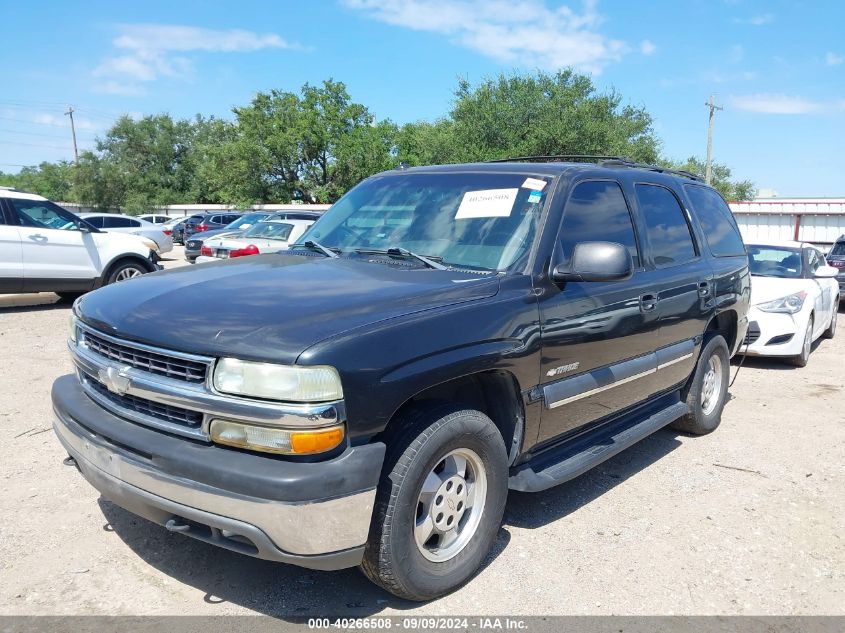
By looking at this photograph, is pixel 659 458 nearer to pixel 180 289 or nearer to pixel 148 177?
pixel 180 289

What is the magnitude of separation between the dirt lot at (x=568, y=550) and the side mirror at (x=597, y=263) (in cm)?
145

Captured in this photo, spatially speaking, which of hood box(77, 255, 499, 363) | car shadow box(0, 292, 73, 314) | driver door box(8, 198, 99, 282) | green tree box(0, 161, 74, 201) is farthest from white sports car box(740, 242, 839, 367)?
green tree box(0, 161, 74, 201)

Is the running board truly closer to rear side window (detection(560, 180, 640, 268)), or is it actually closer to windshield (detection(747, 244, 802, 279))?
rear side window (detection(560, 180, 640, 268))

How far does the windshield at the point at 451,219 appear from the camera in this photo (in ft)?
12.1

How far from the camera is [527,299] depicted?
3.40 meters

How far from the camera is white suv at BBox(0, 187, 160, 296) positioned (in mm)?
10461

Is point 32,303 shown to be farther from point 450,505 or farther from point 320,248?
point 450,505

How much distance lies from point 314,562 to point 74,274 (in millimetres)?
9957

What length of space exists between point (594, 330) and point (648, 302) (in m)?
0.69

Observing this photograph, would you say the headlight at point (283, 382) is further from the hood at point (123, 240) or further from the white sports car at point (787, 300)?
the hood at point (123, 240)

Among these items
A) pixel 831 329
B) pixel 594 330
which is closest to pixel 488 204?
pixel 594 330

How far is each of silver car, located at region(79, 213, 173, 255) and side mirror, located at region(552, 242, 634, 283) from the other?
1867 cm

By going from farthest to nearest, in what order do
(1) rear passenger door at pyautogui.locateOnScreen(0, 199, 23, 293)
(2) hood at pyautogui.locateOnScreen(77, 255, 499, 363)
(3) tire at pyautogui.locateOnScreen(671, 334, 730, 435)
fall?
(1) rear passenger door at pyautogui.locateOnScreen(0, 199, 23, 293) < (3) tire at pyautogui.locateOnScreen(671, 334, 730, 435) < (2) hood at pyautogui.locateOnScreen(77, 255, 499, 363)

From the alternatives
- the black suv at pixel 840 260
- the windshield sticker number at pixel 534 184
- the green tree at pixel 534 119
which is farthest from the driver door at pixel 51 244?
the green tree at pixel 534 119
